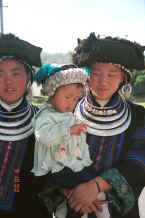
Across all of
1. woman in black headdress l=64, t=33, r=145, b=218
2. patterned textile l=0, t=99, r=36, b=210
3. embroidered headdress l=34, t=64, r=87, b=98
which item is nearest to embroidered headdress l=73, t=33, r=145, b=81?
woman in black headdress l=64, t=33, r=145, b=218

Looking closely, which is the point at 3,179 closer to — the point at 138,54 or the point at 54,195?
the point at 54,195

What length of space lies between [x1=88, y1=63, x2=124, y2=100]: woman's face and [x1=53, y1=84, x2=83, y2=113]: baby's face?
0.30 metres

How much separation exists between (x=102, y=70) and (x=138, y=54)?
1.33 feet

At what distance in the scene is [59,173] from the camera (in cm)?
191

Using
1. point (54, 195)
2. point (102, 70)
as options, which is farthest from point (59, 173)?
point (102, 70)

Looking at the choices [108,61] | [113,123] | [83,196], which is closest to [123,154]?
Answer: [113,123]

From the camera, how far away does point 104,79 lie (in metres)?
2.15

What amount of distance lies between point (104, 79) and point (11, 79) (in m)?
0.79

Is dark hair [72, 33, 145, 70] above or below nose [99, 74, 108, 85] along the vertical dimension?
above

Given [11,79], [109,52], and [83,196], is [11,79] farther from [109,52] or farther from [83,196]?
[83,196]

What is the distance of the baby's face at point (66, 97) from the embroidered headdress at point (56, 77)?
0.12 feet

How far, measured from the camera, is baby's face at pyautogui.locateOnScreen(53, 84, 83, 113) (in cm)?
190

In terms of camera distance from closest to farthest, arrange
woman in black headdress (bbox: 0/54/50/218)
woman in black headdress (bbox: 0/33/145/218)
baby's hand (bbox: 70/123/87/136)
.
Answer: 1. baby's hand (bbox: 70/123/87/136)
2. woman in black headdress (bbox: 0/33/145/218)
3. woman in black headdress (bbox: 0/54/50/218)

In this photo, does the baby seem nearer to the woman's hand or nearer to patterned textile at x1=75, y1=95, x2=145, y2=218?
the woman's hand
